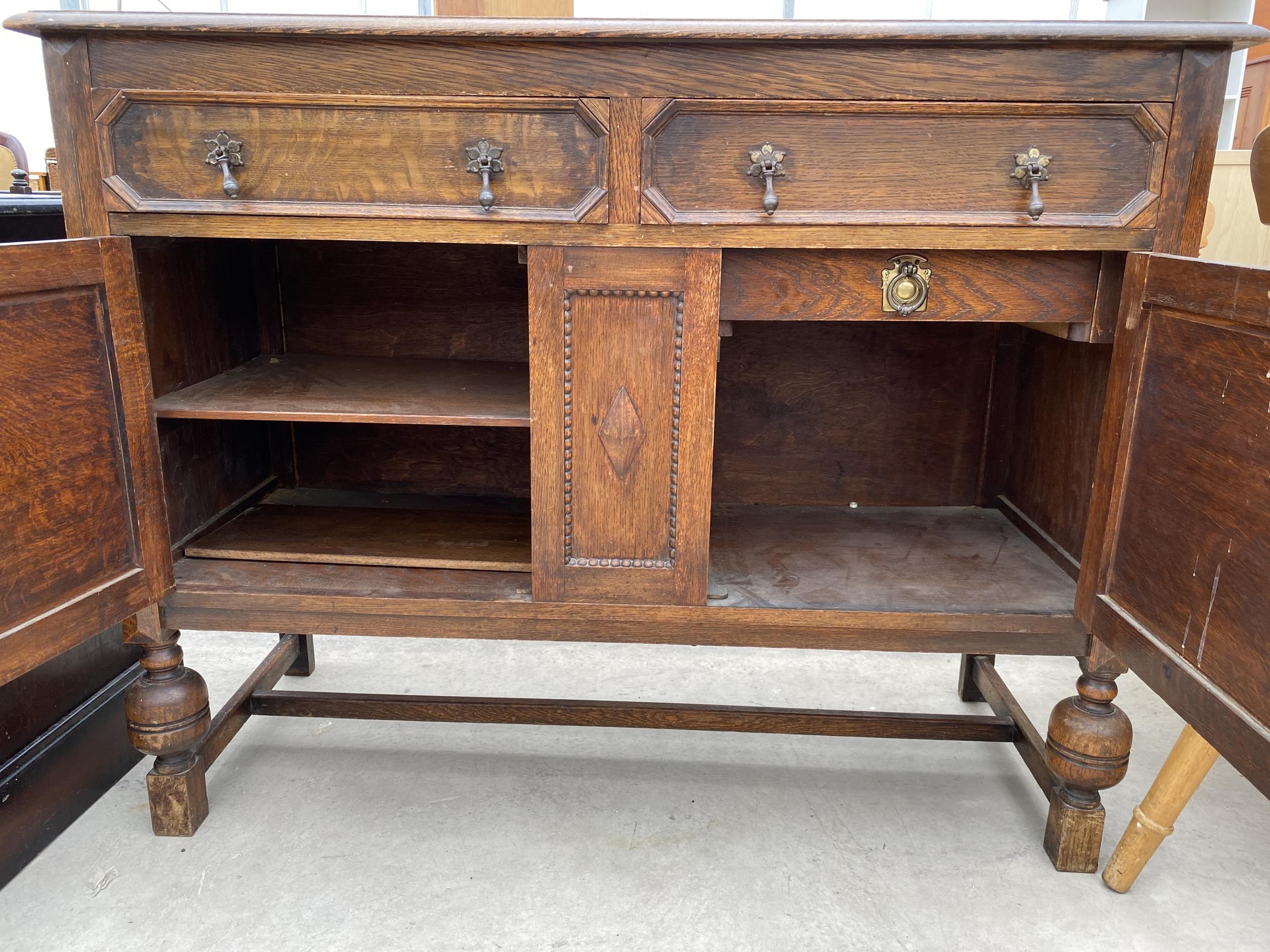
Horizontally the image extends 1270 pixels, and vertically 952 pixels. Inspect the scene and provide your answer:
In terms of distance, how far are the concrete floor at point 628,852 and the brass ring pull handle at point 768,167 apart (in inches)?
46.9

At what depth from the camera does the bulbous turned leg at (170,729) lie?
5.71 feet

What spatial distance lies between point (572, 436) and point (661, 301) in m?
0.26

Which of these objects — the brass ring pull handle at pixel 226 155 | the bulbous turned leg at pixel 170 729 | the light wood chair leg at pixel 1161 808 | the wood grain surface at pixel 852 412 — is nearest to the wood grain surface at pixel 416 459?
the wood grain surface at pixel 852 412

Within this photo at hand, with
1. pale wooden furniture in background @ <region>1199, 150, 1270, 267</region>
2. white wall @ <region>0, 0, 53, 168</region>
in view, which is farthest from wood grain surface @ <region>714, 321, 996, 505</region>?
white wall @ <region>0, 0, 53, 168</region>

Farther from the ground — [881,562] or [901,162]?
[901,162]

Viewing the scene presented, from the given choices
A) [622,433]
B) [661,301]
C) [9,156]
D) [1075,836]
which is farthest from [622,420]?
[9,156]

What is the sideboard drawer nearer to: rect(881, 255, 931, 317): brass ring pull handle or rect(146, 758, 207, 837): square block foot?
rect(881, 255, 931, 317): brass ring pull handle

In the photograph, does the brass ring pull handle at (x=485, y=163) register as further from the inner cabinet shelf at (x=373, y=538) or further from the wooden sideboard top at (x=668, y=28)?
the inner cabinet shelf at (x=373, y=538)

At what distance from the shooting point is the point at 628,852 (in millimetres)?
1818

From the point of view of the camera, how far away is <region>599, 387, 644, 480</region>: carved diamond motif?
1558 millimetres

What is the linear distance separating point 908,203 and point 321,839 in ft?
5.13

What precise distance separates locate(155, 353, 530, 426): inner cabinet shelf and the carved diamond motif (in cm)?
14

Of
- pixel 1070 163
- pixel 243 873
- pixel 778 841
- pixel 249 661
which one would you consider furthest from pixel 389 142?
pixel 249 661

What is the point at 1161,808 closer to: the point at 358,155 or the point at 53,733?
the point at 358,155
